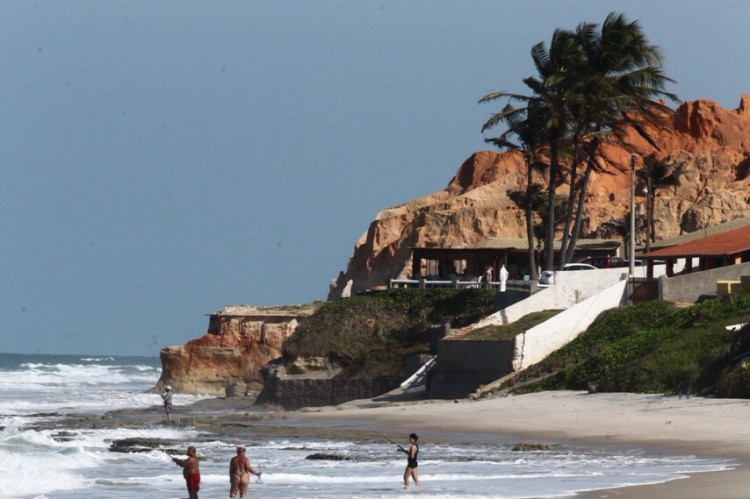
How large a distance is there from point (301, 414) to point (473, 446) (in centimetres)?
1360

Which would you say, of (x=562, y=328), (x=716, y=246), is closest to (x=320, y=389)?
(x=562, y=328)

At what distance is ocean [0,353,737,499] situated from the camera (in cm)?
2266

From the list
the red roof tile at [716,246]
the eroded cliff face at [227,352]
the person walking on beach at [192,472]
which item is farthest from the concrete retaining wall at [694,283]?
the eroded cliff face at [227,352]

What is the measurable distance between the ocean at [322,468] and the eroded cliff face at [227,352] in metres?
35.7

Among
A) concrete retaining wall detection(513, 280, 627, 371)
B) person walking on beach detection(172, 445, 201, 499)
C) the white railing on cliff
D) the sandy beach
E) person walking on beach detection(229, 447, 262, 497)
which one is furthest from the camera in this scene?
the white railing on cliff

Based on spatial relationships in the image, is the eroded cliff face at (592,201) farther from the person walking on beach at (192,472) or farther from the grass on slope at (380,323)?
the person walking on beach at (192,472)

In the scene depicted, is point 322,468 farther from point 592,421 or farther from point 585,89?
point 585,89

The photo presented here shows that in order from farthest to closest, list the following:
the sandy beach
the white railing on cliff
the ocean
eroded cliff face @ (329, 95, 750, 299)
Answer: eroded cliff face @ (329, 95, 750, 299) < the white railing on cliff < the sandy beach < the ocean

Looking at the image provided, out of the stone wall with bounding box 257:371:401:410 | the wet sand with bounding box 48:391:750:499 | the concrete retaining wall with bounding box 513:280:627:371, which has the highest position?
the concrete retaining wall with bounding box 513:280:627:371

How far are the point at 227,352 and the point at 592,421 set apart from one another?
4198 cm

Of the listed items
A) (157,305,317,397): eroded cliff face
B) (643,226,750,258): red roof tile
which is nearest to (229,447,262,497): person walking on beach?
(643,226,750,258): red roof tile

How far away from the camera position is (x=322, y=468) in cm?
2616

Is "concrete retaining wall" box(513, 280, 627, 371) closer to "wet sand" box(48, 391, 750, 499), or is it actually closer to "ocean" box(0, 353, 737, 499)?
"wet sand" box(48, 391, 750, 499)

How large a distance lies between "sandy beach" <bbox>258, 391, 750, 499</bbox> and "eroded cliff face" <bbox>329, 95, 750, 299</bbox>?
5157 cm
